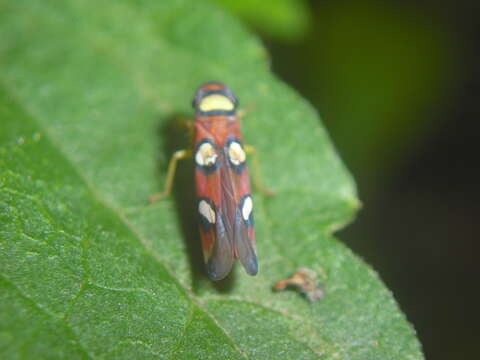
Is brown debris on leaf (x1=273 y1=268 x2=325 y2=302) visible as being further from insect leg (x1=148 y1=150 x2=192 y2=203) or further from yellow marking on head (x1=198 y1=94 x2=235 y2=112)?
yellow marking on head (x1=198 y1=94 x2=235 y2=112)

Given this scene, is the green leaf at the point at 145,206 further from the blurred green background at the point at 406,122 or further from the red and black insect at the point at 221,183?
the blurred green background at the point at 406,122

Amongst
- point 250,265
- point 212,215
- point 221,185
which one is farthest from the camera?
point 221,185

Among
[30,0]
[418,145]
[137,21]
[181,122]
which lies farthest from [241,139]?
[418,145]

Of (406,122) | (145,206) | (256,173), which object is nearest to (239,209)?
(256,173)

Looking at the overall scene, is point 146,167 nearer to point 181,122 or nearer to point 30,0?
point 181,122

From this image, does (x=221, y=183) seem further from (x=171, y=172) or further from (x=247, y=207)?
(x=171, y=172)

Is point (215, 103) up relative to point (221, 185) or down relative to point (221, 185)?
up

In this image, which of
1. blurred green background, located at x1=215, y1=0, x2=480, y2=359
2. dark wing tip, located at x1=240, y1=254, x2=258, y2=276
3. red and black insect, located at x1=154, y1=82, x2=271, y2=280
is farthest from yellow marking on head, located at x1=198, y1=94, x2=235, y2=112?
blurred green background, located at x1=215, y1=0, x2=480, y2=359

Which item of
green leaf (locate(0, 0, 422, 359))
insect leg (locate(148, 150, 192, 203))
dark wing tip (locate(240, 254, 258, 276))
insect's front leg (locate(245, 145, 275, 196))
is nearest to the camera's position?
green leaf (locate(0, 0, 422, 359))
